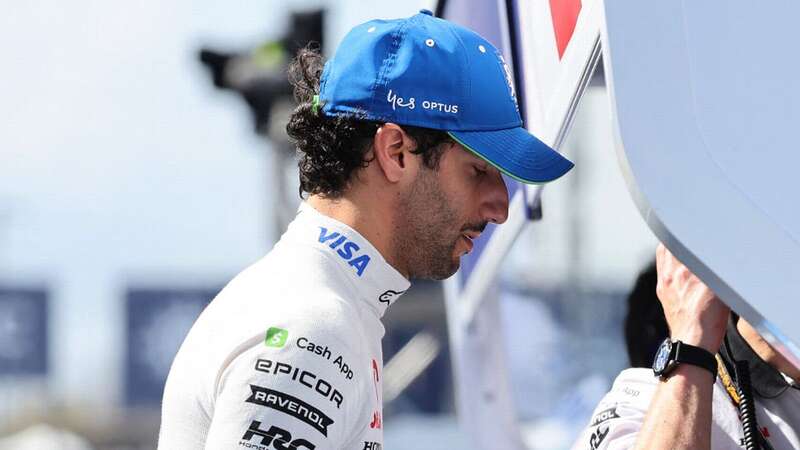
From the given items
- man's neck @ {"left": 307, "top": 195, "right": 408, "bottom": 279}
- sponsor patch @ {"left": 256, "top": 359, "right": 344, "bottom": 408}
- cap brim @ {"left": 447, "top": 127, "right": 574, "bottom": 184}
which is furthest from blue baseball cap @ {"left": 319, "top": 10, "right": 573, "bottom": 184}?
sponsor patch @ {"left": 256, "top": 359, "right": 344, "bottom": 408}

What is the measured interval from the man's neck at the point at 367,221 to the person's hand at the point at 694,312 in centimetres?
40

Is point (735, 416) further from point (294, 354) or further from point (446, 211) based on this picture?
point (294, 354)

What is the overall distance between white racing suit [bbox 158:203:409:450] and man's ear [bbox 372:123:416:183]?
0.09m

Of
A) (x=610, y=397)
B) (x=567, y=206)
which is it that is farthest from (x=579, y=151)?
(x=610, y=397)

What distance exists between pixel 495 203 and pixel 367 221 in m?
0.18

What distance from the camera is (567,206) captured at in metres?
18.4

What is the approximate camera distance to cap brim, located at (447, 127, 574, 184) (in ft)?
6.15

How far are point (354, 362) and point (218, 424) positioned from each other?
0.59 feet

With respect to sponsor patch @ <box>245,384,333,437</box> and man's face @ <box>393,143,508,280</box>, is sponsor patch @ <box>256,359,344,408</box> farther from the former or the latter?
man's face @ <box>393,143,508,280</box>

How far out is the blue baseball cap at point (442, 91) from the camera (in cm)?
187

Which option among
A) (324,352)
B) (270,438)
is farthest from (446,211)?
(270,438)

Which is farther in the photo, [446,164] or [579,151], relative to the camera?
[579,151]

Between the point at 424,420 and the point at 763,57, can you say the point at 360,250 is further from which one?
the point at 424,420

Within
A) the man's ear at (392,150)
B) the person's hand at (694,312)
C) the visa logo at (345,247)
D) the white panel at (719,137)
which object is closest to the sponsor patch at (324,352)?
the visa logo at (345,247)
